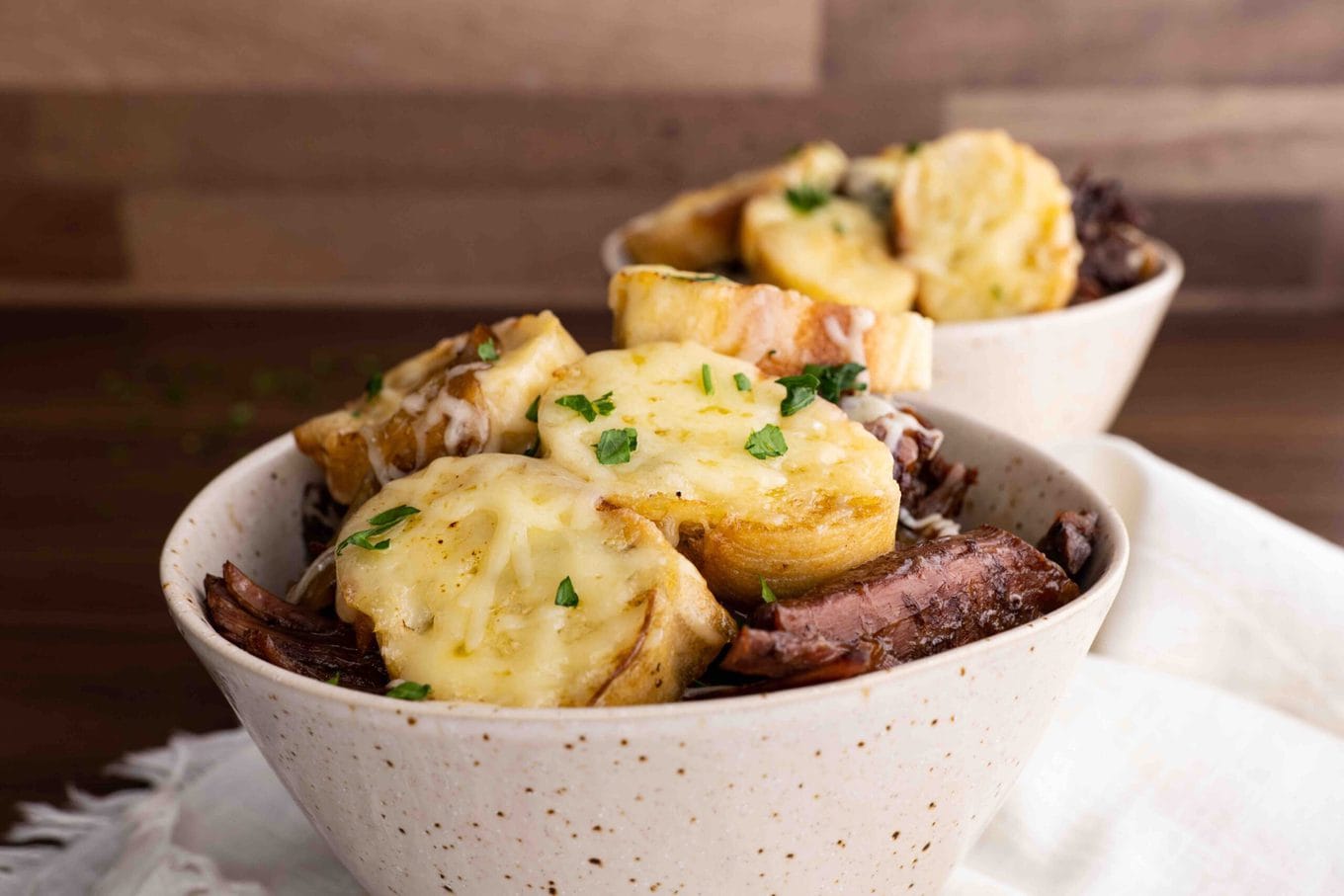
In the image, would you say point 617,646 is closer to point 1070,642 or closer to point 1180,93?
point 1070,642

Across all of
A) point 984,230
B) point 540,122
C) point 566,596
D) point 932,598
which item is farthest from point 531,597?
point 540,122

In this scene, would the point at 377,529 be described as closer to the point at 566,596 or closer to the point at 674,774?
the point at 566,596

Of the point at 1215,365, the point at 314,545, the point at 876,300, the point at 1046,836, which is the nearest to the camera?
the point at 314,545

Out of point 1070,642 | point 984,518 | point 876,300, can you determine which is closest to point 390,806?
point 1070,642

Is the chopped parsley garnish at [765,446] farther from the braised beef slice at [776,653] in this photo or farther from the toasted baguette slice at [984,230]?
the toasted baguette slice at [984,230]

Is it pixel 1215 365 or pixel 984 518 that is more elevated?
pixel 984 518

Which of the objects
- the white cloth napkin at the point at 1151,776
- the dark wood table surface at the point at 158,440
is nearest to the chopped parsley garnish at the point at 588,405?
the white cloth napkin at the point at 1151,776
